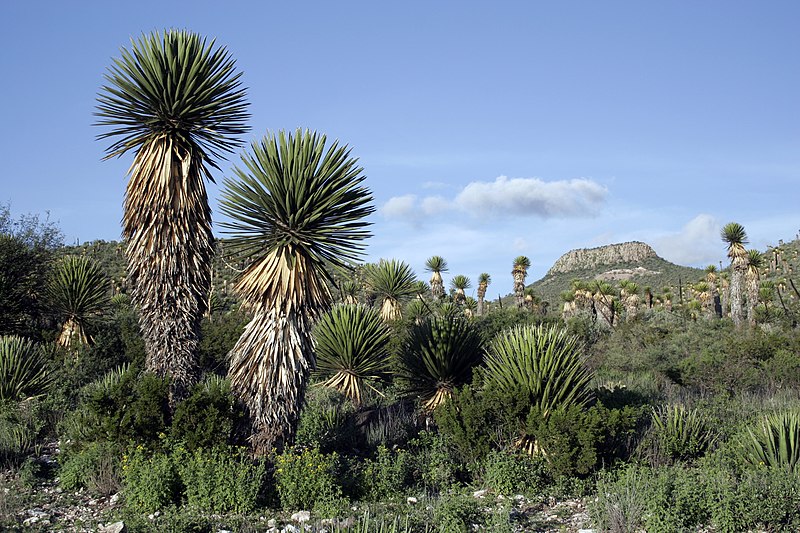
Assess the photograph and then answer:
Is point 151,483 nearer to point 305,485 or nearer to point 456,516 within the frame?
point 305,485

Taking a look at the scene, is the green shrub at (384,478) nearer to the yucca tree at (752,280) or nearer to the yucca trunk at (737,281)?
the yucca trunk at (737,281)

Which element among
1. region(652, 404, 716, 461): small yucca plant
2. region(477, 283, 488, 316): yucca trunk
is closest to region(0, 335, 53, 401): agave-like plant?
region(652, 404, 716, 461): small yucca plant

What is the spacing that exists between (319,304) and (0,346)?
305 inches

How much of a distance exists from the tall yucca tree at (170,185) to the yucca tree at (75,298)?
22.6ft

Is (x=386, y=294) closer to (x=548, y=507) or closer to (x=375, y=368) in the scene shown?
(x=375, y=368)

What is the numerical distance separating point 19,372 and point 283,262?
756 cm

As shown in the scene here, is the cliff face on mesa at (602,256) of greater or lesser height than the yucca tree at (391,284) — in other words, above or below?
above

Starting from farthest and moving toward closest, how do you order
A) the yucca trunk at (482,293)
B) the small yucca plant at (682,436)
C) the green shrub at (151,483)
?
the yucca trunk at (482,293) → the small yucca plant at (682,436) → the green shrub at (151,483)

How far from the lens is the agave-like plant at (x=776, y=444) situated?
962 cm

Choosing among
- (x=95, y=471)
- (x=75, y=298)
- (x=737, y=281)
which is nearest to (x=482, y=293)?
(x=737, y=281)

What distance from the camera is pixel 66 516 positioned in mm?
8328

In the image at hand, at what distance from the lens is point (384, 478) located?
9430 mm

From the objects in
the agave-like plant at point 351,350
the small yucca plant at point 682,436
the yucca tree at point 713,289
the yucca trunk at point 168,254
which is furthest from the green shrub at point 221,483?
the yucca tree at point 713,289

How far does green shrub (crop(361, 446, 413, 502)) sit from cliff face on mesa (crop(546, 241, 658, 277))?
114527 millimetres
